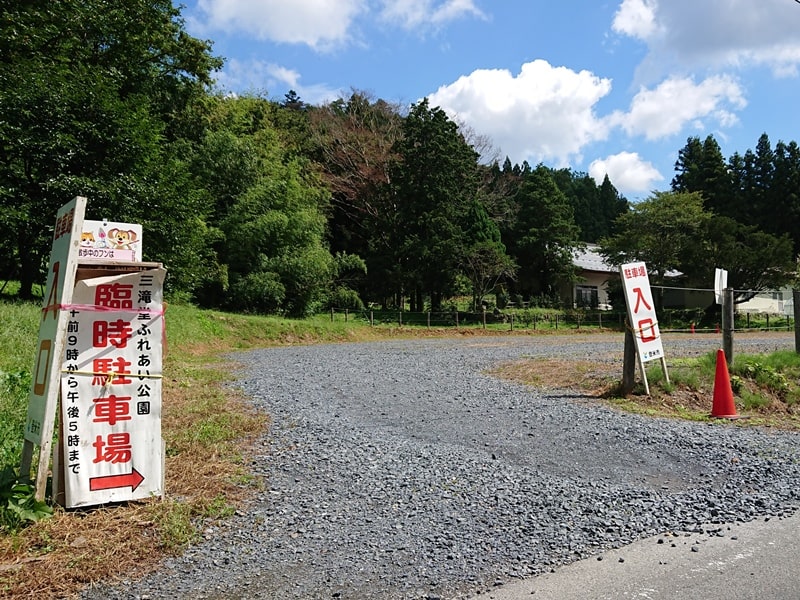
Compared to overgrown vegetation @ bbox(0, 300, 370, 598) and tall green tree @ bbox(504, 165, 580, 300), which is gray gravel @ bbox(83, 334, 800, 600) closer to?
overgrown vegetation @ bbox(0, 300, 370, 598)

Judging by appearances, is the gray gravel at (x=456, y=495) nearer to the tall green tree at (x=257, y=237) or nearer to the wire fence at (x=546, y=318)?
the tall green tree at (x=257, y=237)

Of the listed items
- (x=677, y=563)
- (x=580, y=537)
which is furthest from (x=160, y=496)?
(x=677, y=563)

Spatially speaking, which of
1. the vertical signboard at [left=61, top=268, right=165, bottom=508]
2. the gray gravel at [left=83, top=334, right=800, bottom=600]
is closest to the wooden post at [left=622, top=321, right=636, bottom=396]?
the gray gravel at [left=83, top=334, right=800, bottom=600]

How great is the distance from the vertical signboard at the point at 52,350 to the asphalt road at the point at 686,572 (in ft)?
8.49

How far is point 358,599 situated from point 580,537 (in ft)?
4.66

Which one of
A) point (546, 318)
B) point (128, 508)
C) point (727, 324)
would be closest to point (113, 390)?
point (128, 508)

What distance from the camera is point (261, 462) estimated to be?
462 cm

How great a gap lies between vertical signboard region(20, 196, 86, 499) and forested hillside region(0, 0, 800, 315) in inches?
461

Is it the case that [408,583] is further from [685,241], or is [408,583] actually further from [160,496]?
[685,241]

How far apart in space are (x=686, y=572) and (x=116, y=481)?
3.32 metres

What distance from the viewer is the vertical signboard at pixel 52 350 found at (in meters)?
3.28

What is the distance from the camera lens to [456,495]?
392 cm

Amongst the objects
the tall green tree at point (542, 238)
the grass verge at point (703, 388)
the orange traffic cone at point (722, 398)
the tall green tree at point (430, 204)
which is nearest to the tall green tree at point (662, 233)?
the tall green tree at point (542, 238)

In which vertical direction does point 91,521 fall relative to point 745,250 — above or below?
below
